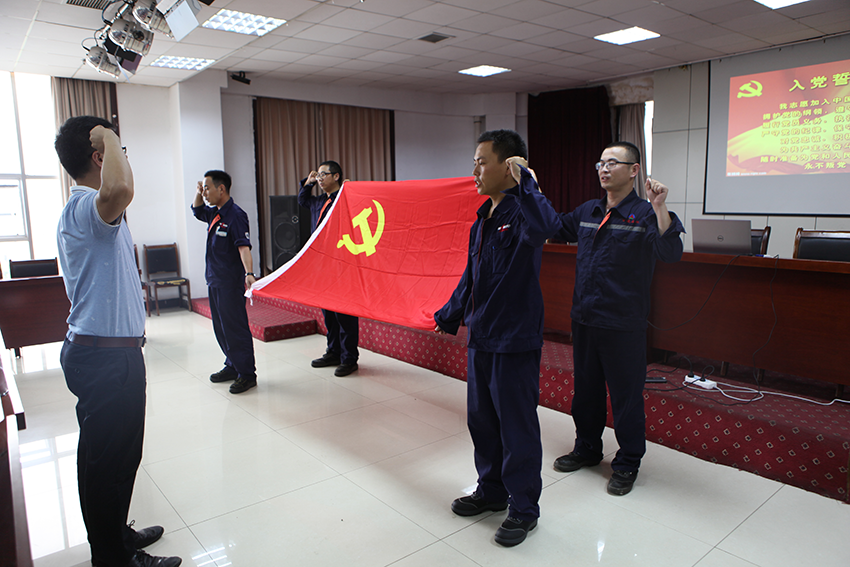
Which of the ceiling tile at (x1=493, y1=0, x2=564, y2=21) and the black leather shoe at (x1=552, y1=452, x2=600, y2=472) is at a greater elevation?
the ceiling tile at (x1=493, y1=0, x2=564, y2=21)

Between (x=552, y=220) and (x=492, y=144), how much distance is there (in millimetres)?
373

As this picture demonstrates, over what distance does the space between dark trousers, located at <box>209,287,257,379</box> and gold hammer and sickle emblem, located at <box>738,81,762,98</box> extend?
20.7 ft

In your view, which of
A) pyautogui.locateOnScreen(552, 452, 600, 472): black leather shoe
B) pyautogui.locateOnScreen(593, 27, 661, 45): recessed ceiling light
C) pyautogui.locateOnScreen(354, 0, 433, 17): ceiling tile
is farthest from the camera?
pyautogui.locateOnScreen(593, 27, 661, 45): recessed ceiling light

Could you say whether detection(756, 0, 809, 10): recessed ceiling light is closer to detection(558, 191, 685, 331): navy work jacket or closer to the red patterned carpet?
the red patterned carpet

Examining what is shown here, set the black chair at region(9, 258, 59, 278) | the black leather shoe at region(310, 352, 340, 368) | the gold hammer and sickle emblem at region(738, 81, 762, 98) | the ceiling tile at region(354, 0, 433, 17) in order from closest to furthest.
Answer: the black leather shoe at region(310, 352, 340, 368), the ceiling tile at region(354, 0, 433, 17), the black chair at region(9, 258, 59, 278), the gold hammer and sickle emblem at region(738, 81, 762, 98)

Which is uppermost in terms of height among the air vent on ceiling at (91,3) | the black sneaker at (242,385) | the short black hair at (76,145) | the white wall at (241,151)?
the air vent on ceiling at (91,3)

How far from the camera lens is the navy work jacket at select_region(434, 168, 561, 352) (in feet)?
6.23

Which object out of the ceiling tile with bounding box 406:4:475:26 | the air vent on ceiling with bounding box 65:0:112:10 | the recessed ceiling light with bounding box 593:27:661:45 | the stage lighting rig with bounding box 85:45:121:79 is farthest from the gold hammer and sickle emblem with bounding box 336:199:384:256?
the recessed ceiling light with bounding box 593:27:661:45

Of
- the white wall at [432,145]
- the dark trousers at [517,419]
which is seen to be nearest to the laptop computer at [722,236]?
the dark trousers at [517,419]

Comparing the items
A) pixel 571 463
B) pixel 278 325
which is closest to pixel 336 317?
pixel 278 325

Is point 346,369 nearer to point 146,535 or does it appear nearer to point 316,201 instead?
point 316,201

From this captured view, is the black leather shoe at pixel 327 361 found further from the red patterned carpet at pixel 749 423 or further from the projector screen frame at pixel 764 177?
the projector screen frame at pixel 764 177

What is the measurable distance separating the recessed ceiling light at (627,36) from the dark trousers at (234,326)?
4772 millimetres

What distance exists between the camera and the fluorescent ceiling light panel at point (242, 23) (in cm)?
480
